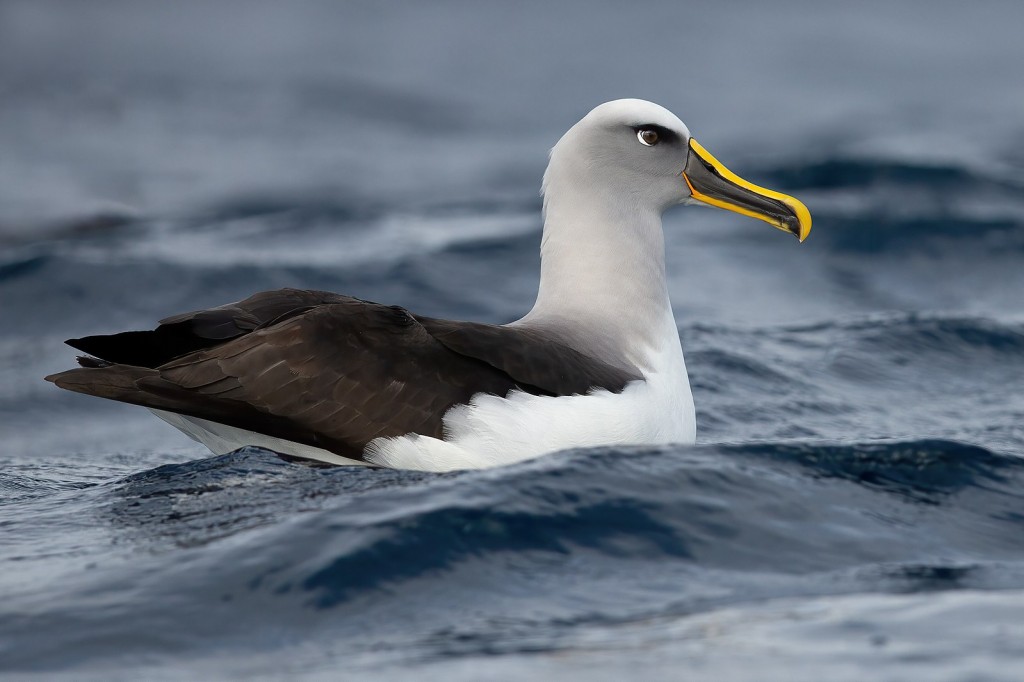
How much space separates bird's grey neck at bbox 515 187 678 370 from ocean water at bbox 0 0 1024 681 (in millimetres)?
844

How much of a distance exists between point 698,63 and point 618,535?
18946 millimetres

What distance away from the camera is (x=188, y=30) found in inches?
951

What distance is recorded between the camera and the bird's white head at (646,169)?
7289 mm

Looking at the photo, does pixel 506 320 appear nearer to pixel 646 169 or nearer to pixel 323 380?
pixel 646 169

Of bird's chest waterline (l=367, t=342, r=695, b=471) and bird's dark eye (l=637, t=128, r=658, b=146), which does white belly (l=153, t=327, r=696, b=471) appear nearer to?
bird's chest waterline (l=367, t=342, r=695, b=471)

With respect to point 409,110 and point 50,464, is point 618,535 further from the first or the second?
point 409,110

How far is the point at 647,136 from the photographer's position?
736 centimetres

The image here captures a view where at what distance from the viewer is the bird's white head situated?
7.29 m

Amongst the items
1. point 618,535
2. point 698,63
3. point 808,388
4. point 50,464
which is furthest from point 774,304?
point 698,63

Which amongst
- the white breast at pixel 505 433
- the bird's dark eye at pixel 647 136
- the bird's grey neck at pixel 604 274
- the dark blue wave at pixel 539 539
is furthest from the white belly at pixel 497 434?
the bird's dark eye at pixel 647 136

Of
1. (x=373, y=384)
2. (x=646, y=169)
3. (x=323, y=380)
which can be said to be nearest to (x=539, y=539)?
(x=373, y=384)

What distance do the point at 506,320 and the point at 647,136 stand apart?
4.81 m

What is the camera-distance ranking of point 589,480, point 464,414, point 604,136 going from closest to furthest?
point 589,480 < point 464,414 < point 604,136

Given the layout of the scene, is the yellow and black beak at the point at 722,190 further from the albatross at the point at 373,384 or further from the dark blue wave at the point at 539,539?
the dark blue wave at the point at 539,539
